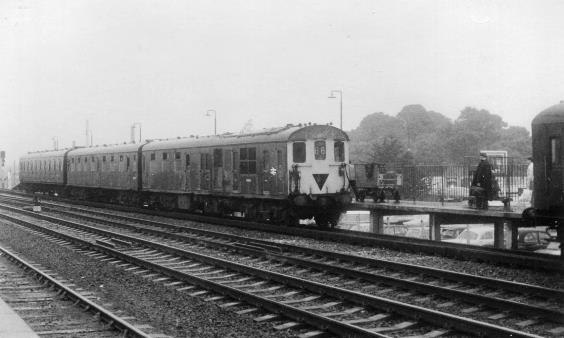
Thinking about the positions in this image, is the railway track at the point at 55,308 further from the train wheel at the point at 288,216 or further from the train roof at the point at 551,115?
the train roof at the point at 551,115

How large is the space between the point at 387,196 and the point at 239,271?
14.6 meters

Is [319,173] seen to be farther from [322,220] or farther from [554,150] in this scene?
[554,150]

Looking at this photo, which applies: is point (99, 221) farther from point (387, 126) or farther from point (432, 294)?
point (387, 126)

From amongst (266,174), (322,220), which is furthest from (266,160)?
(322,220)

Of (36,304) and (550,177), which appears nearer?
(36,304)

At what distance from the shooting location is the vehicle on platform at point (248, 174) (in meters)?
20.3

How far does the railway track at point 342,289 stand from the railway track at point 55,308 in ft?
6.32

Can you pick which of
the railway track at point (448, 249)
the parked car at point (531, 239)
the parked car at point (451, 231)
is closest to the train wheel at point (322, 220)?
the railway track at point (448, 249)

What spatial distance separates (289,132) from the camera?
2044 centimetres

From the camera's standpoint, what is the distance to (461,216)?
1797cm

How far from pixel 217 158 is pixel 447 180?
324 inches

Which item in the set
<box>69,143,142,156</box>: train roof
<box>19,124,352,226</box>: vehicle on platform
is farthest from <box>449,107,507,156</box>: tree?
<box>19,124,352,226</box>: vehicle on platform

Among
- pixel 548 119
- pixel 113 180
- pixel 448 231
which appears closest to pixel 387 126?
pixel 448 231

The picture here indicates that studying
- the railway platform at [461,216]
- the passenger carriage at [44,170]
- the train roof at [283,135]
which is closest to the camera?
the railway platform at [461,216]
